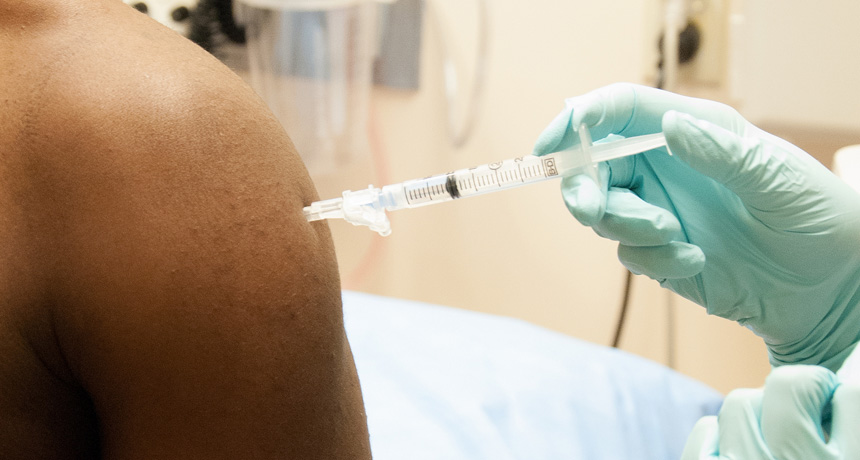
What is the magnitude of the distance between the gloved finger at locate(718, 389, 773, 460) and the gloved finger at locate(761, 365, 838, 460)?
25mm

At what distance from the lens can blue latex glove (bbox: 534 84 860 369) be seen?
715mm

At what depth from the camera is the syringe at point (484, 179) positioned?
728 mm

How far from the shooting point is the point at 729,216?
836 mm

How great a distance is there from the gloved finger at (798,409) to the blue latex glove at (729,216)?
138mm

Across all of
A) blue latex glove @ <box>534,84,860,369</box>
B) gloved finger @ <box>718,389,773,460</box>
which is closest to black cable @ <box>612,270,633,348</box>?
blue latex glove @ <box>534,84,860,369</box>

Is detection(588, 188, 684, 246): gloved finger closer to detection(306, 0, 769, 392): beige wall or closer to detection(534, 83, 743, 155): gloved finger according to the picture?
detection(534, 83, 743, 155): gloved finger

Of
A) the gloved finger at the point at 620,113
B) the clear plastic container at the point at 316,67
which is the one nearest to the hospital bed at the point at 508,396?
the clear plastic container at the point at 316,67

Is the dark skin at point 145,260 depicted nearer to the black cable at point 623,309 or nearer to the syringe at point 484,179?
the syringe at point 484,179

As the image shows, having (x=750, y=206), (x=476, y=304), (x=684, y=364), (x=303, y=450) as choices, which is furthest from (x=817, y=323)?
(x=476, y=304)

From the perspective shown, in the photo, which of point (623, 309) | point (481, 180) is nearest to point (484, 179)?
point (481, 180)

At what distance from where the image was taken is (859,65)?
1483 mm

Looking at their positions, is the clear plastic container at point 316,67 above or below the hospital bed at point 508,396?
above

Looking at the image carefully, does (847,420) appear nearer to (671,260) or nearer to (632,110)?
(671,260)

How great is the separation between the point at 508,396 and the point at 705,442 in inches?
21.3
